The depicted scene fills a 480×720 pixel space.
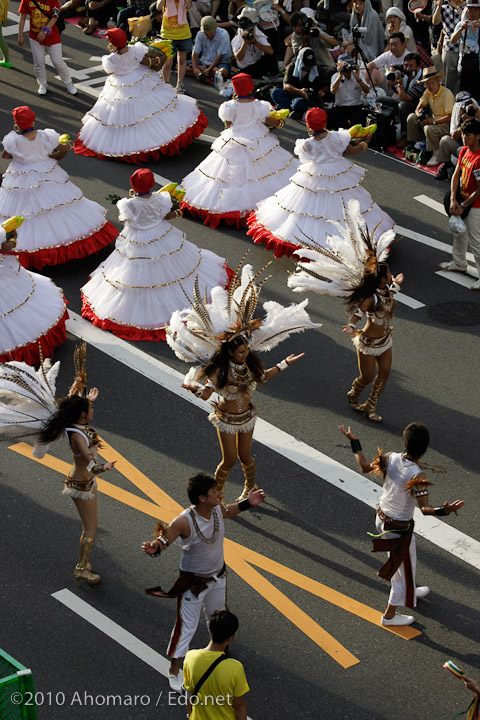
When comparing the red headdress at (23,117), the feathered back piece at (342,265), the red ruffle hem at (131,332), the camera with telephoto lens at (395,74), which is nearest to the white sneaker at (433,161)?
the camera with telephoto lens at (395,74)

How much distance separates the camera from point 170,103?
1560 cm

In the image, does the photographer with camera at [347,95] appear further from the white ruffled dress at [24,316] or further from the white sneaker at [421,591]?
the white sneaker at [421,591]

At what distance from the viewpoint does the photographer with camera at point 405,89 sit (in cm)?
1588

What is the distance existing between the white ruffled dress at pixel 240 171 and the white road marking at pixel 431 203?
1.97 metres

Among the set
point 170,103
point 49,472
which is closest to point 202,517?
point 49,472

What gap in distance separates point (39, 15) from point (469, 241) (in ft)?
28.7

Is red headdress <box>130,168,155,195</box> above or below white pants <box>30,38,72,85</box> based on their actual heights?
above

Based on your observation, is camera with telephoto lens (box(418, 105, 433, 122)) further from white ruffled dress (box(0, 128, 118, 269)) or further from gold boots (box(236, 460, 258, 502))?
gold boots (box(236, 460, 258, 502))

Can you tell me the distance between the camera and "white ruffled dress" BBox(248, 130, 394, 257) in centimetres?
1268

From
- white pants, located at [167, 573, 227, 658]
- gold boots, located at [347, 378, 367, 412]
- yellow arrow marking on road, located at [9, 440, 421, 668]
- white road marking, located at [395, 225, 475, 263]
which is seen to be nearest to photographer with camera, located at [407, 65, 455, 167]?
white road marking, located at [395, 225, 475, 263]

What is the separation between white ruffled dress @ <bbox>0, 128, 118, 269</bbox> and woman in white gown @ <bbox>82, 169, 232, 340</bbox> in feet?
4.02

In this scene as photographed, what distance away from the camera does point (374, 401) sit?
10438 millimetres

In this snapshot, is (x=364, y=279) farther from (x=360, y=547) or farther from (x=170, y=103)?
(x=170, y=103)

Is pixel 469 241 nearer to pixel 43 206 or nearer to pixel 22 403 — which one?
pixel 43 206
